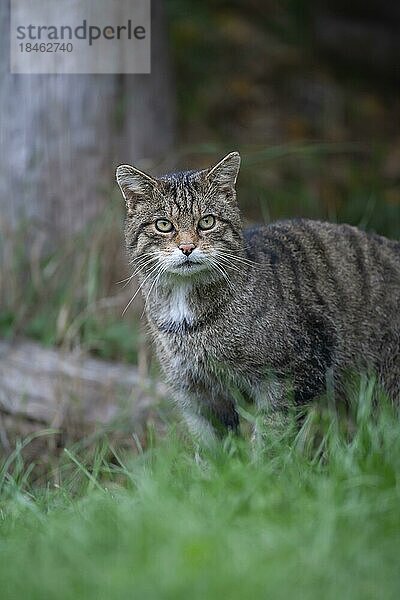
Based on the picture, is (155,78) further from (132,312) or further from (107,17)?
(132,312)

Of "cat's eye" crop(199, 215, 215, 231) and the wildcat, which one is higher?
"cat's eye" crop(199, 215, 215, 231)

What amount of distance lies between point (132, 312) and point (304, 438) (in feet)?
8.38

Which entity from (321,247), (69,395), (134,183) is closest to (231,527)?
(134,183)

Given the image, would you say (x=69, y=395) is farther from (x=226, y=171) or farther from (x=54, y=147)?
(x=226, y=171)

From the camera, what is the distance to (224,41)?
9.98 metres

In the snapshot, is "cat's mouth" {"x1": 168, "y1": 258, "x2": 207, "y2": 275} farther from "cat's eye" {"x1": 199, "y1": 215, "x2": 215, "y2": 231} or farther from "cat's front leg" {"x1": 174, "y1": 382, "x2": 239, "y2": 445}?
"cat's front leg" {"x1": 174, "y1": 382, "x2": 239, "y2": 445}

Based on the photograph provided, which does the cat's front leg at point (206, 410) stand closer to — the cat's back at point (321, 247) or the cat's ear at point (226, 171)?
the cat's back at point (321, 247)

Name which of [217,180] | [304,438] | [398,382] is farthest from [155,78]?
[304,438]

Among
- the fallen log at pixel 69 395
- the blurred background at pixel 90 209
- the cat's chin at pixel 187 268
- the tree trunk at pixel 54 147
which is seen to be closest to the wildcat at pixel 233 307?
the cat's chin at pixel 187 268

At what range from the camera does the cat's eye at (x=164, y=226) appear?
A: 461cm

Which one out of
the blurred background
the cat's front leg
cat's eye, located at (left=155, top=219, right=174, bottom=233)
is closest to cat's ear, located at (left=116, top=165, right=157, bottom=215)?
cat's eye, located at (left=155, top=219, right=174, bottom=233)

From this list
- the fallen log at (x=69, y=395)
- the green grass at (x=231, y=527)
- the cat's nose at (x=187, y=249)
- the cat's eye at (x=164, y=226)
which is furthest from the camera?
the fallen log at (x=69, y=395)

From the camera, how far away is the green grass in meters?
2.98

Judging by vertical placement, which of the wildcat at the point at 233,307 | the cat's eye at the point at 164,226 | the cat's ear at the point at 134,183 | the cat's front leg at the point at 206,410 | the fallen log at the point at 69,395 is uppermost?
the cat's ear at the point at 134,183
